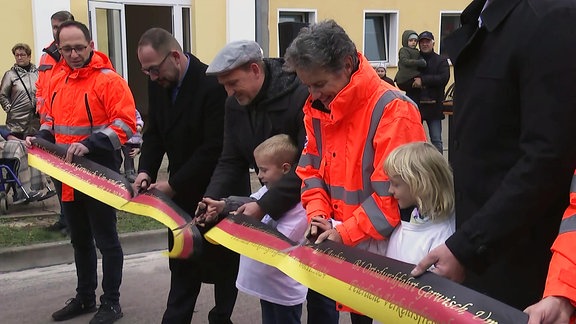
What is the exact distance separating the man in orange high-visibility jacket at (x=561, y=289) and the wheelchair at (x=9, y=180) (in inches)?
254

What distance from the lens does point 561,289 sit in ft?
5.47

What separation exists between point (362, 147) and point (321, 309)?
109cm

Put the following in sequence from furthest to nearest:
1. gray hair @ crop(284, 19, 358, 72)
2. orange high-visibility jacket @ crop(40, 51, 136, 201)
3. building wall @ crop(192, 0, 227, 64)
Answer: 1. building wall @ crop(192, 0, 227, 64)
2. orange high-visibility jacket @ crop(40, 51, 136, 201)
3. gray hair @ crop(284, 19, 358, 72)

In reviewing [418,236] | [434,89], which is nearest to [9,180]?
[418,236]

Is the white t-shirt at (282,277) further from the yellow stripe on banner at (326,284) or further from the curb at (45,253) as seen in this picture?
the curb at (45,253)

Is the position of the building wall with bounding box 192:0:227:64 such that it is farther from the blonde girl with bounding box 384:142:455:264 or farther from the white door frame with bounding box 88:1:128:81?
the blonde girl with bounding box 384:142:455:264

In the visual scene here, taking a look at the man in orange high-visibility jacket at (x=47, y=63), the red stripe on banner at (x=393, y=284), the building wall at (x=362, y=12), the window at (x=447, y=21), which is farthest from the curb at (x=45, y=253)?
the window at (x=447, y=21)

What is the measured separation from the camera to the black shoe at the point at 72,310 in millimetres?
4703

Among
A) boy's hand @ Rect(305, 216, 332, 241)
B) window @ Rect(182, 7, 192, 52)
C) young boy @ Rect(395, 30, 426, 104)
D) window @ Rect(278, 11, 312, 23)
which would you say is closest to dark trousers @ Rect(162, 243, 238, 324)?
boy's hand @ Rect(305, 216, 332, 241)

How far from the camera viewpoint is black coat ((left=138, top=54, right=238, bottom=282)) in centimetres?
376

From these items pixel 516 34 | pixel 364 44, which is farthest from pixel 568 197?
pixel 364 44

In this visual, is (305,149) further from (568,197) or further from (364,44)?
(364,44)

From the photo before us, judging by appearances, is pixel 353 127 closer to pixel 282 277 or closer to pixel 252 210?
pixel 252 210

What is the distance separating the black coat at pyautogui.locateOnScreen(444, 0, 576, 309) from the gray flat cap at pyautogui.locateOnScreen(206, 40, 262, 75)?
1220mm
